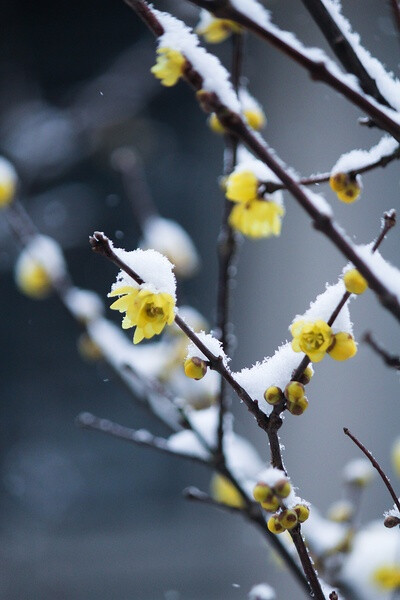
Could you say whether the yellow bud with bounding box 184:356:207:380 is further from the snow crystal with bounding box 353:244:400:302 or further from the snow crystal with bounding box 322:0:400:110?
the snow crystal with bounding box 322:0:400:110

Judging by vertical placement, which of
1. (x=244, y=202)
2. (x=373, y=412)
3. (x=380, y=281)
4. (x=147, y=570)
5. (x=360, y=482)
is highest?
(x=373, y=412)

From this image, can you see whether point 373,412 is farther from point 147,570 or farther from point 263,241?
point 147,570

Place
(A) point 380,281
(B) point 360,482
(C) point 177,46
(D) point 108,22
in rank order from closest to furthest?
(A) point 380,281 → (C) point 177,46 → (B) point 360,482 → (D) point 108,22

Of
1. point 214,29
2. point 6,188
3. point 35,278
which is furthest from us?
point 35,278

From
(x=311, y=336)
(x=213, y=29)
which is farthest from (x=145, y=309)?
(x=213, y=29)

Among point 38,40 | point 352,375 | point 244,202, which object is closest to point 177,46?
point 244,202

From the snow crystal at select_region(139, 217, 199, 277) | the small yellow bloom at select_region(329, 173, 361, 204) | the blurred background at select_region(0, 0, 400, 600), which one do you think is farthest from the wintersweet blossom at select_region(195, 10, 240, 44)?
the blurred background at select_region(0, 0, 400, 600)

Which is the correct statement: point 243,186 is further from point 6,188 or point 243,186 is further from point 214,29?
point 6,188
